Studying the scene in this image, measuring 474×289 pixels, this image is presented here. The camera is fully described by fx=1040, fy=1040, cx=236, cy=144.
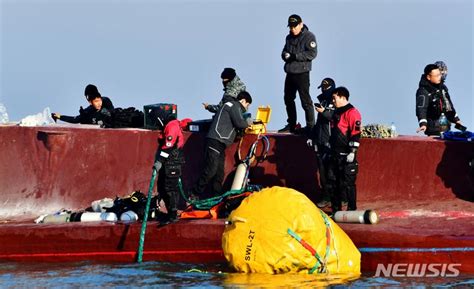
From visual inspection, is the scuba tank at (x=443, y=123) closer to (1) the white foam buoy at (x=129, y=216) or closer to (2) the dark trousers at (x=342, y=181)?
(2) the dark trousers at (x=342, y=181)

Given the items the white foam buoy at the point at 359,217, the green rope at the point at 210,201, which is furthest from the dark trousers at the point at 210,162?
the white foam buoy at the point at 359,217

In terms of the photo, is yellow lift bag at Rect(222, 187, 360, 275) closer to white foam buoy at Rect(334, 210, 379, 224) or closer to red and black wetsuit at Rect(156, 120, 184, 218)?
white foam buoy at Rect(334, 210, 379, 224)

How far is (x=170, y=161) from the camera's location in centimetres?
1357

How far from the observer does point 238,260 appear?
1168 cm

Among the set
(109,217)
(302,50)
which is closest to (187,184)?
(109,217)

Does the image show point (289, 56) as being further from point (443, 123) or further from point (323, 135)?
point (443, 123)

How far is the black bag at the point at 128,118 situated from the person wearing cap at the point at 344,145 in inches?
150

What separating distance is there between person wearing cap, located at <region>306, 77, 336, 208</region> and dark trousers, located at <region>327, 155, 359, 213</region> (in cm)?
28

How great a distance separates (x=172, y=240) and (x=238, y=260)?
6.43ft

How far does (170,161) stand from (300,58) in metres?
2.65

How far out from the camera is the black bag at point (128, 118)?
1595cm

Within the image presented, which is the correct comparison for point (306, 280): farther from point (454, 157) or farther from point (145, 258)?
point (454, 157)

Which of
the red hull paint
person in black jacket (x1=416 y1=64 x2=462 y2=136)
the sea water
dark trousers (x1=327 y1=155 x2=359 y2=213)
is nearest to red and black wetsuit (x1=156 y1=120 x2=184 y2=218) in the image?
the red hull paint

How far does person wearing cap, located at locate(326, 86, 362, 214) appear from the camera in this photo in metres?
13.1
